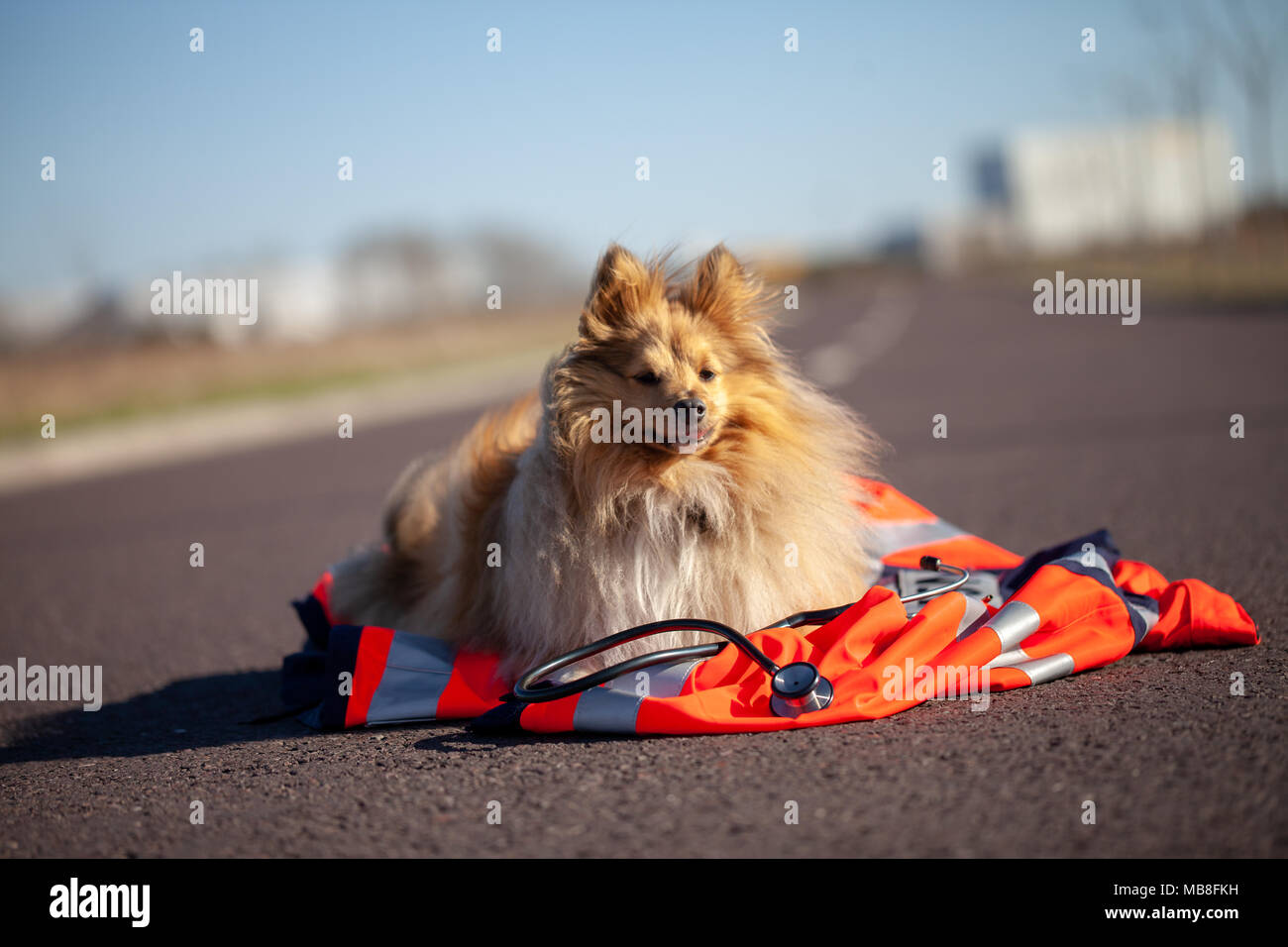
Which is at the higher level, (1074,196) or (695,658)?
(1074,196)

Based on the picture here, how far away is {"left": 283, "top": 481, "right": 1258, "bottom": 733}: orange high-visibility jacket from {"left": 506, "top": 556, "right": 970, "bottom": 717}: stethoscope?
0.04 m

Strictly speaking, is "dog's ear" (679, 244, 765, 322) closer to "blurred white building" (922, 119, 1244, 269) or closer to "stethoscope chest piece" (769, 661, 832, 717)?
"stethoscope chest piece" (769, 661, 832, 717)

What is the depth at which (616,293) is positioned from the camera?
4883 millimetres

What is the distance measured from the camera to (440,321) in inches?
2557

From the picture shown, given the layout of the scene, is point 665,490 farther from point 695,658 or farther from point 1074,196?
point 1074,196

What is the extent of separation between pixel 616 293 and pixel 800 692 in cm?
199

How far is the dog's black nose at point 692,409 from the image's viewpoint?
4.46 metres

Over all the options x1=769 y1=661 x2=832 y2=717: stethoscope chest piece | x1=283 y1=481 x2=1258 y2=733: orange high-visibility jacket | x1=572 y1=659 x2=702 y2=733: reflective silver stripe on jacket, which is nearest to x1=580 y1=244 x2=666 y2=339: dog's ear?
x1=283 y1=481 x2=1258 y2=733: orange high-visibility jacket

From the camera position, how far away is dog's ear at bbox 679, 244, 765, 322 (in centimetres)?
502

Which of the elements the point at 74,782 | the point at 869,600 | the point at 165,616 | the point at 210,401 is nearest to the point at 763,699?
the point at 869,600

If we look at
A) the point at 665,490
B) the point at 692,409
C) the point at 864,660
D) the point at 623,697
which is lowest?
the point at 623,697

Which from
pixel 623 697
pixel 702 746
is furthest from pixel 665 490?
pixel 702 746

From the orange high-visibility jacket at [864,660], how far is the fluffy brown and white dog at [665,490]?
26 cm
